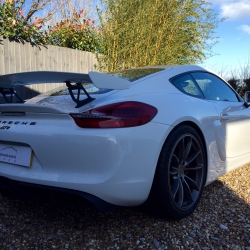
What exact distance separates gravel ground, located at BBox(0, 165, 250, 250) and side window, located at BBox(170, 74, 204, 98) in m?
0.98

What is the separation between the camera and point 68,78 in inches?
76.7

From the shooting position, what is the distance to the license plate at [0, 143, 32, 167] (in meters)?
2.02

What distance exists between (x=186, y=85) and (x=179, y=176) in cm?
82

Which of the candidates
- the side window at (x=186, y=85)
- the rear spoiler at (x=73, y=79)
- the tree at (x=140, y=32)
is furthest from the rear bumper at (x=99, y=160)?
the tree at (x=140, y=32)

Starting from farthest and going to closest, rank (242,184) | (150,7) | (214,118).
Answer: (150,7), (242,184), (214,118)

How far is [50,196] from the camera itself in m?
1.98

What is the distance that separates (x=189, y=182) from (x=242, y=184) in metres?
1.08

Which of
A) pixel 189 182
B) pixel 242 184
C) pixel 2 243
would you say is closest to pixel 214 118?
pixel 189 182

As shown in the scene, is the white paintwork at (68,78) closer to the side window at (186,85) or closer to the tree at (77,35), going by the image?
the side window at (186,85)

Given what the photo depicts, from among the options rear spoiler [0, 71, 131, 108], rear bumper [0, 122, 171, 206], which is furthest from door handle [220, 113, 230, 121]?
rear spoiler [0, 71, 131, 108]

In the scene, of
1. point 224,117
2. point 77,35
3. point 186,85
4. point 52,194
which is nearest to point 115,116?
point 52,194

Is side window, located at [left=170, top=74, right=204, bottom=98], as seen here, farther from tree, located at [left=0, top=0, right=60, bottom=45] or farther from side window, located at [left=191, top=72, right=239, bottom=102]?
tree, located at [left=0, top=0, right=60, bottom=45]

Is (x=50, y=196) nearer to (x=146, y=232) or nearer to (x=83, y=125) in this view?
(x=83, y=125)

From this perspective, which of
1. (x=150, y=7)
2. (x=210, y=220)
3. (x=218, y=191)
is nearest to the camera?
(x=210, y=220)
